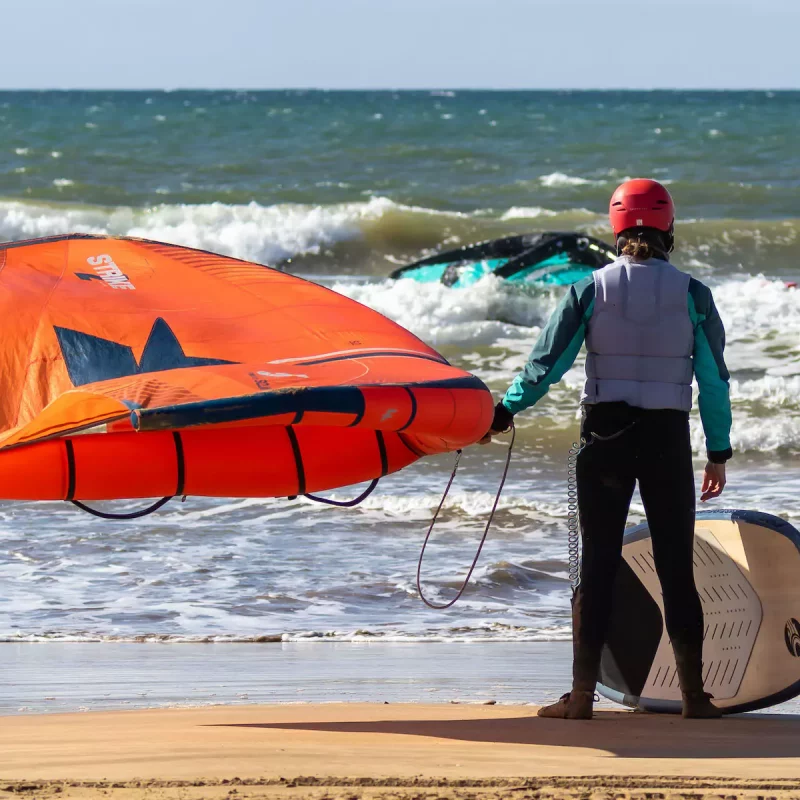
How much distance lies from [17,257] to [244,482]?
117 cm

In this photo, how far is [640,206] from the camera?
335cm

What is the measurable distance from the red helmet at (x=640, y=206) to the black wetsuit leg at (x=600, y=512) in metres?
0.46

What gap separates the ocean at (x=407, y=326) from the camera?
5387 mm

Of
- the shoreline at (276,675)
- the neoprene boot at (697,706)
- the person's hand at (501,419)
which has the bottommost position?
the shoreline at (276,675)

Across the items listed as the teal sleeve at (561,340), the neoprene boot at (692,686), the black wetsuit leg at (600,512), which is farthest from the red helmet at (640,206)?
the neoprene boot at (692,686)

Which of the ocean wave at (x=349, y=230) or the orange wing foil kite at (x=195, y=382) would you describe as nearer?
the orange wing foil kite at (x=195, y=382)

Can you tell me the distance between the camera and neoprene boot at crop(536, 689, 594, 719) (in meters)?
3.51

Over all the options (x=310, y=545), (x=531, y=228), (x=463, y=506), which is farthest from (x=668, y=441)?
(x=531, y=228)

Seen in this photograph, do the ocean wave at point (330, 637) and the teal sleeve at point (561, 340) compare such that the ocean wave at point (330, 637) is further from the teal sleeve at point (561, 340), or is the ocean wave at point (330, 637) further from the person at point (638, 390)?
the teal sleeve at point (561, 340)

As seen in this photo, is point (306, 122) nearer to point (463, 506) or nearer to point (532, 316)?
point (532, 316)

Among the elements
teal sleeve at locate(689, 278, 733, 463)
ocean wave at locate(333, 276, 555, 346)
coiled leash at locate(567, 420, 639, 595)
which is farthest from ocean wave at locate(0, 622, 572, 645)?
ocean wave at locate(333, 276, 555, 346)

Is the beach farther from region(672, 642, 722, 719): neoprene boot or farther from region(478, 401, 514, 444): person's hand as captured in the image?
region(478, 401, 514, 444): person's hand

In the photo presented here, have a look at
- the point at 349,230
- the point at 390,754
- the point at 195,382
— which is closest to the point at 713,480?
the point at 390,754

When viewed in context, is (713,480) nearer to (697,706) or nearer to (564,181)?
(697,706)
